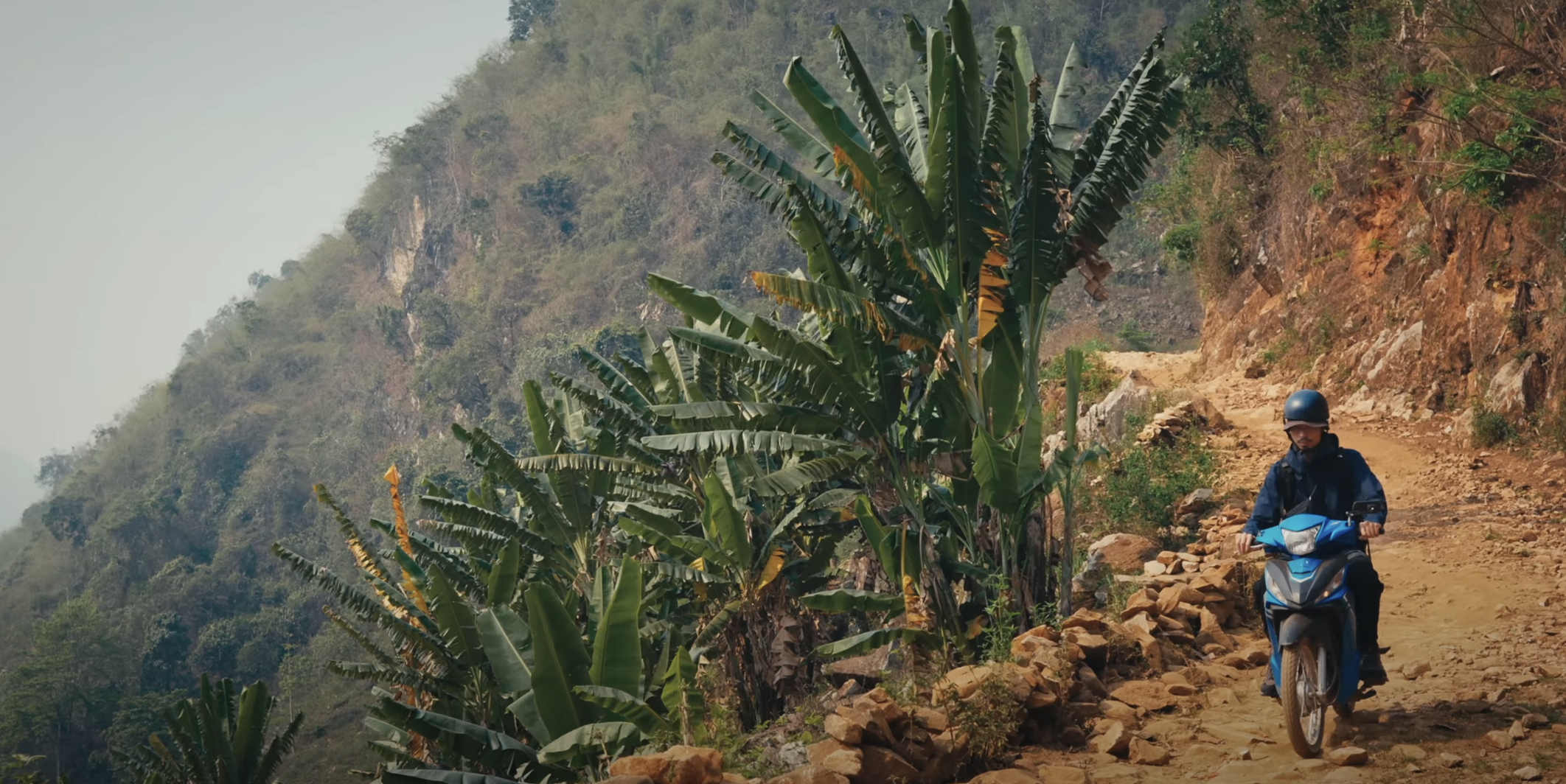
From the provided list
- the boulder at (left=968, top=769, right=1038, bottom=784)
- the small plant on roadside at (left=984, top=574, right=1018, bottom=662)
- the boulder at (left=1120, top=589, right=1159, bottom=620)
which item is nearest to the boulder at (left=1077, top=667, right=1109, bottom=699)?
the small plant on roadside at (left=984, top=574, right=1018, bottom=662)

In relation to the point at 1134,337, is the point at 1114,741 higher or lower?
higher

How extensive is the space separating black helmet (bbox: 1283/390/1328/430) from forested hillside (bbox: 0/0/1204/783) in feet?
99.7

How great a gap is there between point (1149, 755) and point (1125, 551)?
182 inches

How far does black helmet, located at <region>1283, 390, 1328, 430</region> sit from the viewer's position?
16.6 feet

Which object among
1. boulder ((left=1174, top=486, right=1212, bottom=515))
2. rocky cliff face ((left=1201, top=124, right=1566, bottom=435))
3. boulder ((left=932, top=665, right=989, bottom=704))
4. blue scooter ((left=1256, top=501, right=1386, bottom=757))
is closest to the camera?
blue scooter ((left=1256, top=501, right=1386, bottom=757))

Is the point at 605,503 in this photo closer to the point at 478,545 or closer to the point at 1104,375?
the point at 478,545

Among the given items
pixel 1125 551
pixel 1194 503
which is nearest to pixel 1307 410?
pixel 1125 551

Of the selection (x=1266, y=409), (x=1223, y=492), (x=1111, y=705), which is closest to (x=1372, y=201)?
(x=1266, y=409)

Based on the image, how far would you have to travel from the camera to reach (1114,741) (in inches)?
215

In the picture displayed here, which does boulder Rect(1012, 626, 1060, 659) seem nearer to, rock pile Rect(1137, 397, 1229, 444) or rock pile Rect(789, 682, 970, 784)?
rock pile Rect(789, 682, 970, 784)

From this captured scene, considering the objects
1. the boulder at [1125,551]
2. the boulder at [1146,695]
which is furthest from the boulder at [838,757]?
the boulder at [1125,551]

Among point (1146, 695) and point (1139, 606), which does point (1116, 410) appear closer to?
point (1139, 606)

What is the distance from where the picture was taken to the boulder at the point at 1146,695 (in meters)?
6.03

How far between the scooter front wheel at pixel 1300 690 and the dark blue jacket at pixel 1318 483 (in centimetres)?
59
